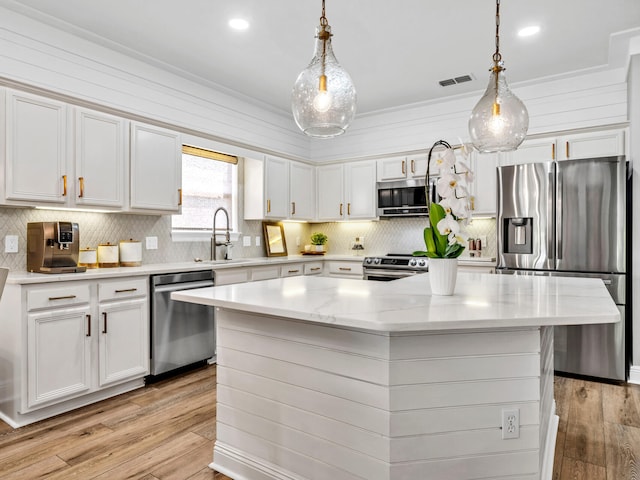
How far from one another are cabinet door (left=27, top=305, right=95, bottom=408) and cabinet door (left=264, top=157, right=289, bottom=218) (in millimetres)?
2471

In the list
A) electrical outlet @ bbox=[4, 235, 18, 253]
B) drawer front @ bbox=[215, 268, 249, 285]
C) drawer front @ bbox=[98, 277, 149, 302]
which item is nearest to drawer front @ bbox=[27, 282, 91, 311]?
drawer front @ bbox=[98, 277, 149, 302]

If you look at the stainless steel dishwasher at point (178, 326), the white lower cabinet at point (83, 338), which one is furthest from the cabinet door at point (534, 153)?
the white lower cabinet at point (83, 338)

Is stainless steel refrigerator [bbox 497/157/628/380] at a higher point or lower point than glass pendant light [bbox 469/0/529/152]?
lower

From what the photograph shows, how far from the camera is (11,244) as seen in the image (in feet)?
10.1

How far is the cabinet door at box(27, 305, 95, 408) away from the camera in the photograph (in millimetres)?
2715

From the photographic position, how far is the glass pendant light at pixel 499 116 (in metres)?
2.27

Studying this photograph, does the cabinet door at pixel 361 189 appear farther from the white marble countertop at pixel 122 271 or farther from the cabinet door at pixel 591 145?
the cabinet door at pixel 591 145

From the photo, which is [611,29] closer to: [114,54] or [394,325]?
[394,325]

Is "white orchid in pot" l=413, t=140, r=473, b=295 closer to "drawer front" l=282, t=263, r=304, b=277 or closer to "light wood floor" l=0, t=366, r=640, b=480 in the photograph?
"light wood floor" l=0, t=366, r=640, b=480

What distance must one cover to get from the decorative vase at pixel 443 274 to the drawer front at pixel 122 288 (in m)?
2.36

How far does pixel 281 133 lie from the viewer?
541 cm

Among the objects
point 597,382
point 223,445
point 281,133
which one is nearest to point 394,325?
point 223,445

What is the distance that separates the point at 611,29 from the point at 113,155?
4.05 metres

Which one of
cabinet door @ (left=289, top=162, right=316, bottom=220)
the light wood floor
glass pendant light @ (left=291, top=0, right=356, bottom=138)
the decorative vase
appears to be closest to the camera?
glass pendant light @ (left=291, top=0, right=356, bottom=138)
